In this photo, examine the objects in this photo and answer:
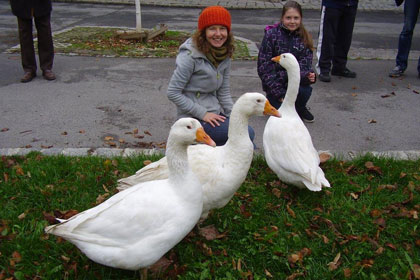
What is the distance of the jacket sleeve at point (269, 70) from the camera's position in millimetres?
4973

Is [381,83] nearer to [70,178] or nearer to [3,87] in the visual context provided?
[70,178]

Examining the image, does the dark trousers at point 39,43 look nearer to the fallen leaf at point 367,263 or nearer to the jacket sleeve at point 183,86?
the jacket sleeve at point 183,86

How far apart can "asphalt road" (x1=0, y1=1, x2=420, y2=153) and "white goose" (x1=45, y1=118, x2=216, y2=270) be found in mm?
2215

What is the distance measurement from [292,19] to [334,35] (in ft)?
8.13

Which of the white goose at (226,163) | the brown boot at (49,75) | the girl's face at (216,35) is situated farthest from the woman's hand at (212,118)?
the brown boot at (49,75)

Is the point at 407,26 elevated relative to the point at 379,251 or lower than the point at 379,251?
elevated

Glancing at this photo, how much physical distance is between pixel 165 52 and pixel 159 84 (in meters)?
2.07

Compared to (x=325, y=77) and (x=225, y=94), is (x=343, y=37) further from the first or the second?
(x=225, y=94)

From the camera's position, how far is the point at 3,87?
635 cm

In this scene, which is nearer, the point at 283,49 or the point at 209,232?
the point at 209,232

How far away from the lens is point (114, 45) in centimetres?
898

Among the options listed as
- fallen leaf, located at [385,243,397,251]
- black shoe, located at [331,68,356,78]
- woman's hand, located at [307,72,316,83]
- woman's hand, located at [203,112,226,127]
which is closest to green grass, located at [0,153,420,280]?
fallen leaf, located at [385,243,397,251]

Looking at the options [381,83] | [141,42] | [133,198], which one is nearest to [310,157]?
[133,198]

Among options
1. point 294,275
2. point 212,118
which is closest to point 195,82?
point 212,118
